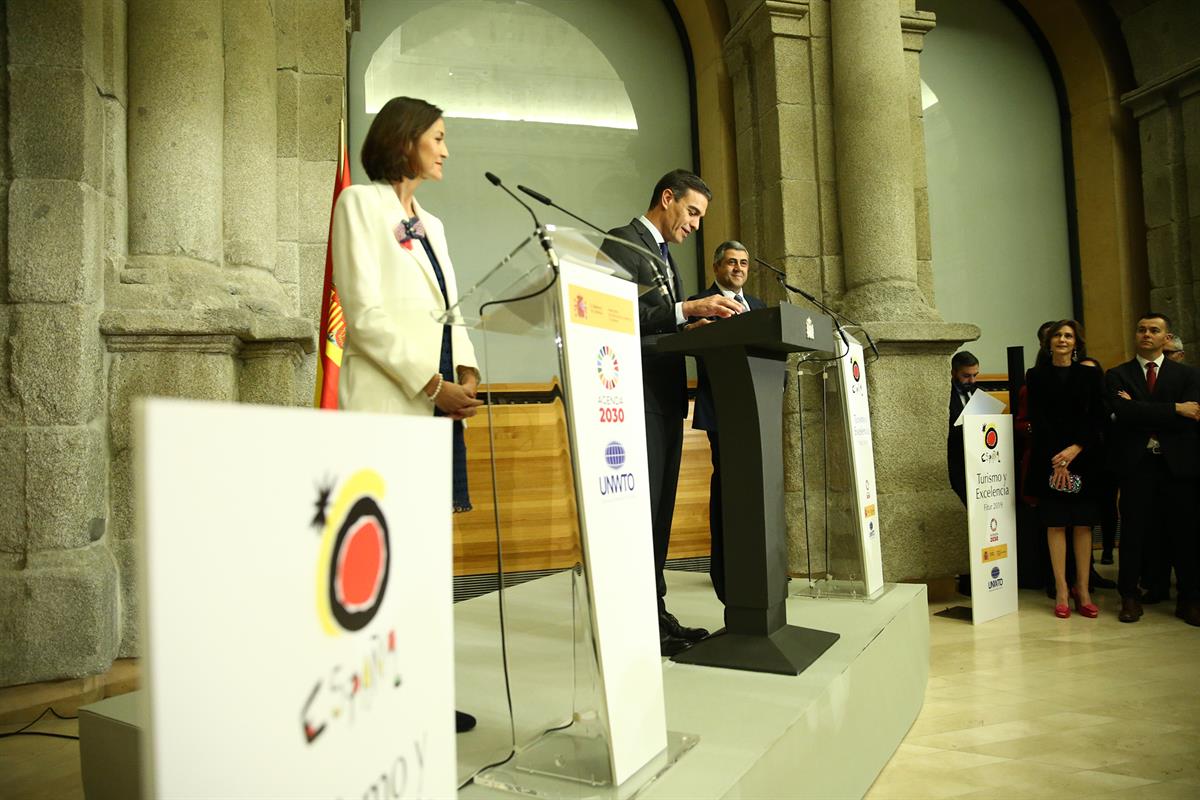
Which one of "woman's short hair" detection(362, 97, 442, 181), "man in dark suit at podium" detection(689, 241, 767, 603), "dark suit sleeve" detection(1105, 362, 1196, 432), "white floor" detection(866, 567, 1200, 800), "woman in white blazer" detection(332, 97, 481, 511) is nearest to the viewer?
"woman in white blazer" detection(332, 97, 481, 511)

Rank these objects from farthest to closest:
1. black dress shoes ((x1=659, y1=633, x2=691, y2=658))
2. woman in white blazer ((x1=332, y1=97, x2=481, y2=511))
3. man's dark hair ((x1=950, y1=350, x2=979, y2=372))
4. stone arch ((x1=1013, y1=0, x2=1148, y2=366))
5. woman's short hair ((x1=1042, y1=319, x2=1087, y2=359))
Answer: stone arch ((x1=1013, y1=0, x2=1148, y2=366)), man's dark hair ((x1=950, y1=350, x2=979, y2=372)), woman's short hair ((x1=1042, y1=319, x2=1087, y2=359)), black dress shoes ((x1=659, y1=633, x2=691, y2=658)), woman in white blazer ((x1=332, y1=97, x2=481, y2=511))

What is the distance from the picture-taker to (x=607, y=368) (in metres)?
1.44

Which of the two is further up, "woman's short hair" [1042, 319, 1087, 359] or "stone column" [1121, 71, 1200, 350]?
"stone column" [1121, 71, 1200, 350]

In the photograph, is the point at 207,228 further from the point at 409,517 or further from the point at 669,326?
the point at 409,517

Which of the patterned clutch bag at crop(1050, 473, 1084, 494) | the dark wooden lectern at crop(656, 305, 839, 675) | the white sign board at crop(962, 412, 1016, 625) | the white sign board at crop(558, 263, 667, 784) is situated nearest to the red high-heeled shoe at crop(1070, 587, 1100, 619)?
the white sign board at crop(962, 412, 1016, 625)

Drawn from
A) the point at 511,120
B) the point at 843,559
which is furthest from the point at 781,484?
the point at 511,120

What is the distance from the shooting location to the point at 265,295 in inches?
134

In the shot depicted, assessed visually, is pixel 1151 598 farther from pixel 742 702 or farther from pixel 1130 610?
pixel 742 702

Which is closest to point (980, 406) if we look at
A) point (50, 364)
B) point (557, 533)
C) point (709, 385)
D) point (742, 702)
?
point (709, 385)

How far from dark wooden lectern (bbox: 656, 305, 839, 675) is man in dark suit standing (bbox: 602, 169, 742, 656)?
13 centimetres

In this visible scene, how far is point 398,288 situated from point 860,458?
219 centimetres

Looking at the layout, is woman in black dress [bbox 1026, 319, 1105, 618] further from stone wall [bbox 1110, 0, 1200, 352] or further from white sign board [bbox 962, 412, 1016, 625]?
stone wall [bbox 1110, 0, 1200, 352]

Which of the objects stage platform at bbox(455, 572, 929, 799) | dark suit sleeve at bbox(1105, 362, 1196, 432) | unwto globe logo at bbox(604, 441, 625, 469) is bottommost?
stage platform at bbox(455, 572, 929, 799)

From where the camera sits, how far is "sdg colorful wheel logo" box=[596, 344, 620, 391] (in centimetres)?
141
